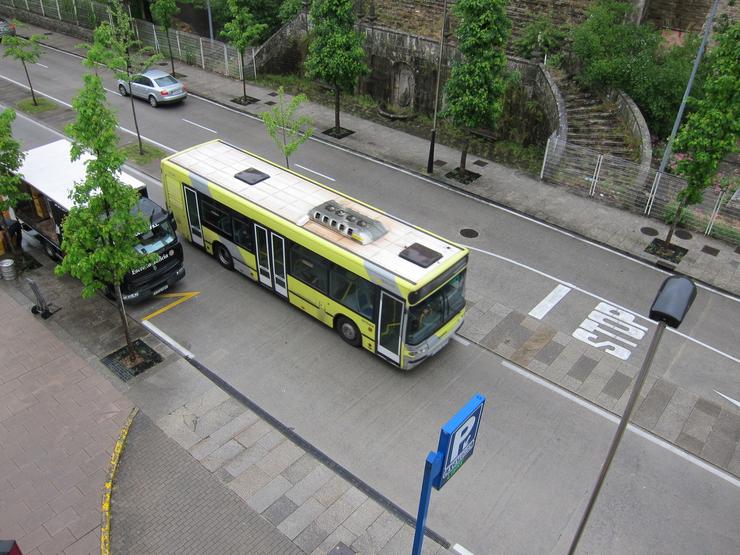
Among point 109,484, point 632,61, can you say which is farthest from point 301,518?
point 632,61

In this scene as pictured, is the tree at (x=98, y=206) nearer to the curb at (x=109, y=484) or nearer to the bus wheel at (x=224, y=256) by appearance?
the curb at (x=109, y=484)

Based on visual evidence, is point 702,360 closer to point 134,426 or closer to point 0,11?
point 134,426

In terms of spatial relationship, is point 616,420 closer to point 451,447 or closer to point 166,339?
point 451,447

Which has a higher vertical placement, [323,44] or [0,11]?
[323,44]

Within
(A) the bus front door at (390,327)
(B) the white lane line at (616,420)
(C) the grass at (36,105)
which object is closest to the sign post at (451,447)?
(A) the bus front door at (390,327)

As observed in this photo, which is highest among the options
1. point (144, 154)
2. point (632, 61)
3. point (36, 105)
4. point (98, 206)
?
point (632, 61)

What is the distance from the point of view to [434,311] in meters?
14.1

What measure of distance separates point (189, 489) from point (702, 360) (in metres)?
12.7

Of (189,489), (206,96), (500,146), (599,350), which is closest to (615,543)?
(599,350)

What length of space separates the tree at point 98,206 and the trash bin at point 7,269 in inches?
214

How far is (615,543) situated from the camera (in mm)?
11438

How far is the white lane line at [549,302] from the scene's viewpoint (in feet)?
56.2

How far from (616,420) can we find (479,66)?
12793 millimetres

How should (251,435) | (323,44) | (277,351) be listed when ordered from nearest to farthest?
(251,435) < (277,351) < (323,44)
